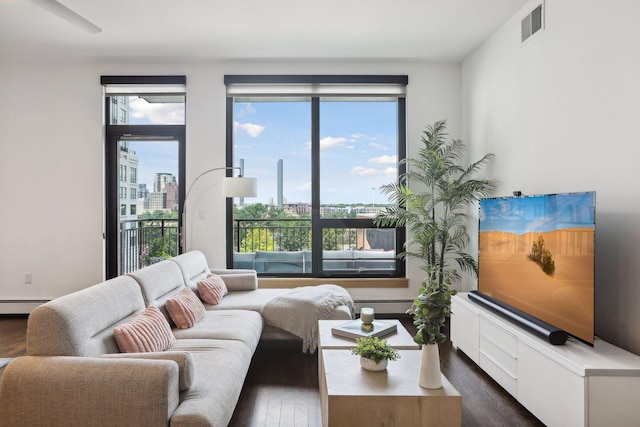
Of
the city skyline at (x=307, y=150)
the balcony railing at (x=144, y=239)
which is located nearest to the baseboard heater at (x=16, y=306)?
the balcony railing at (x=144, y=239)

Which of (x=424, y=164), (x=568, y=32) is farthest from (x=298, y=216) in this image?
(x=568, y=32)

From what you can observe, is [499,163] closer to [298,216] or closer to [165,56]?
[298,216]

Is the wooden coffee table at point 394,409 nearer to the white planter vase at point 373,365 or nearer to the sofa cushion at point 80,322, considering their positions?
the white planter vase at point 373,365

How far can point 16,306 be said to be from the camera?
15.4ft

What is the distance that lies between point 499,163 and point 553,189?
35.9 inches

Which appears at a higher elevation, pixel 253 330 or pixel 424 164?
pixel 424 164

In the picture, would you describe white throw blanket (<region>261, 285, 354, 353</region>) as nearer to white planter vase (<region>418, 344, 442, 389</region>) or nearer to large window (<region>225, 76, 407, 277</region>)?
large window (<region>225, 76, 407, 277</region>)

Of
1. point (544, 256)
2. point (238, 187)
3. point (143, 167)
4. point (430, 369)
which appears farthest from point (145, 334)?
point (143, 167)

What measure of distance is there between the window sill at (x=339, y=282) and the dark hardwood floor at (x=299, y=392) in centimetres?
100

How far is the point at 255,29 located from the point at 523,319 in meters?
3.34

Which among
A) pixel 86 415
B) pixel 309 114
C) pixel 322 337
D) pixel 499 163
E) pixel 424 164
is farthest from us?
pixel 309 114

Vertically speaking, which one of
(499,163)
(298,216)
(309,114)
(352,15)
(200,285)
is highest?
(352,15)

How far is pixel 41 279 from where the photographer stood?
4.70m

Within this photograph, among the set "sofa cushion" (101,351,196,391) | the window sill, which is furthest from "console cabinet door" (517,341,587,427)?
the window sill
